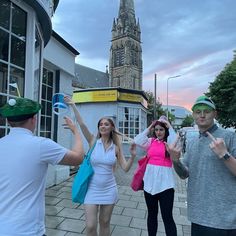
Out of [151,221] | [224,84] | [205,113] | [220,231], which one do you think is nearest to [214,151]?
[205,113]

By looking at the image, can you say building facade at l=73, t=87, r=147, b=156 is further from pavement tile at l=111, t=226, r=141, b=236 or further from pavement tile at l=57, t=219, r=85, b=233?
pavement tile at l=111, t=226, r=141, b=236

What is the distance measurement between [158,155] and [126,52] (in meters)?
79.4

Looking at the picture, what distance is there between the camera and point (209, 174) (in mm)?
2260

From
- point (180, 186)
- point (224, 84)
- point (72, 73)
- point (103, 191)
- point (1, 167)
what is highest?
point (224, 84)

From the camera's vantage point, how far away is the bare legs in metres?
3.37

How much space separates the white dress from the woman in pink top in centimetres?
56

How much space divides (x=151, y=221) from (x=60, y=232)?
1577 mm

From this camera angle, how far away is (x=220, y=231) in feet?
7.11

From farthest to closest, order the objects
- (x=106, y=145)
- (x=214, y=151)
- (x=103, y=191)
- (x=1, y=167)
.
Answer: (x=106, y=145) < (x=103, y=191) < (x=214, y=151) < (x=1, y=167)

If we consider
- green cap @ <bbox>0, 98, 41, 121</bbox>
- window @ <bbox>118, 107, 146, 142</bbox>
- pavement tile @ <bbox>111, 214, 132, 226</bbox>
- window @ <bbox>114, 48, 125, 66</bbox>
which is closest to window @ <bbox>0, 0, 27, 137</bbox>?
green cap @ <bbox>0, 98, 41, 121</bbox>

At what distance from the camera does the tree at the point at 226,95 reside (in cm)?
2402

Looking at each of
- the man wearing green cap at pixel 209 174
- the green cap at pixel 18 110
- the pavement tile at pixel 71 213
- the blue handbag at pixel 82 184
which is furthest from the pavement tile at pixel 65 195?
the green cap at pixel 18 110

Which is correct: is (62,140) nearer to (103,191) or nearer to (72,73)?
(72,73)

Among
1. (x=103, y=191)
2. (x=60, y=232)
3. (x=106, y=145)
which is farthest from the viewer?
(x=60, y=232)
